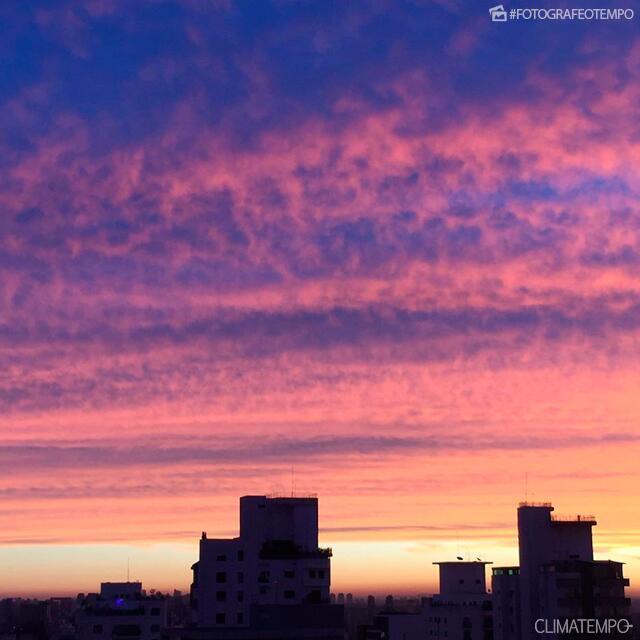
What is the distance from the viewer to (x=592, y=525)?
490ft

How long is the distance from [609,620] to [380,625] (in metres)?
62.8

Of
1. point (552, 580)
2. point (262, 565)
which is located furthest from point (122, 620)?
point (552, 580)

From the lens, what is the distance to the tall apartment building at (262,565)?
513 ft

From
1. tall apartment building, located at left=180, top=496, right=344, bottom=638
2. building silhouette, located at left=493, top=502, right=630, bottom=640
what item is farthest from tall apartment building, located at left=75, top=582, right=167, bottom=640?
building silhouette, located at left=493, top=502, right=630, bottom=640

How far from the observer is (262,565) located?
15738 centimetres

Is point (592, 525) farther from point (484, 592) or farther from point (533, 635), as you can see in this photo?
point (484, 592)

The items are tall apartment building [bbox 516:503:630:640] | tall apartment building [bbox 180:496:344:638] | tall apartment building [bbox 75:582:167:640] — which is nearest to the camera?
tall apartment building [bbox 516:503:630:640]

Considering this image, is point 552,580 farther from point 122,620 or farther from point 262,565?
point 122,620

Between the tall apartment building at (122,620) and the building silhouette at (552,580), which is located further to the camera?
the tall apartment building at (122,620)

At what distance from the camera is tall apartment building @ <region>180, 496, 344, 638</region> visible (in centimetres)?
15625

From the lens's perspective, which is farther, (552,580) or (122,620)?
(122,620)

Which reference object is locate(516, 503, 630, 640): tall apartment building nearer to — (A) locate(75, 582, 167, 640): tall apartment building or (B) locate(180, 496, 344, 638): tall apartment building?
(B) locate(180, 496, 344, 638): tall apartment building

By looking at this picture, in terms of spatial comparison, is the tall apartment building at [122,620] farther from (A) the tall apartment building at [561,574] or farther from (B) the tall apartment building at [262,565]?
(A) the tall apartment building at [561,574]

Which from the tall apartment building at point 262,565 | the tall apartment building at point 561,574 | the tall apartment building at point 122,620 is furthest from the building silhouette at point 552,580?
the tall apartment building at point 122,620
